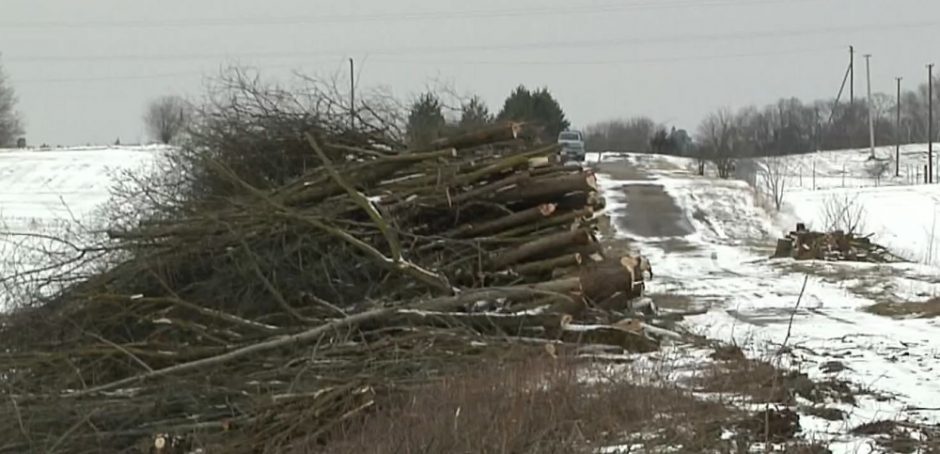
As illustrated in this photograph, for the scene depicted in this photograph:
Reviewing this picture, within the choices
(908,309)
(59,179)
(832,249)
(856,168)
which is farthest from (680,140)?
(908,309)

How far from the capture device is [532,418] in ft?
18.1

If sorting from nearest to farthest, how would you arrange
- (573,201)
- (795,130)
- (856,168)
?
1. (573,201)
2. (856,168)
3. (795,130)

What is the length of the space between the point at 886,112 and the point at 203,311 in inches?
3530

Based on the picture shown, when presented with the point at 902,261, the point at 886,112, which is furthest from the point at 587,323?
the point at 886,112

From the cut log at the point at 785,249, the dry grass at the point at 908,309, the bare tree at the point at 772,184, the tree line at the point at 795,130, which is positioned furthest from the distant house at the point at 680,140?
the dry grass at the point at 908,309

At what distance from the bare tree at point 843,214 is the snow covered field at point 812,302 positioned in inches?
22.9

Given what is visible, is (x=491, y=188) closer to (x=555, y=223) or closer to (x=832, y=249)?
(x=555, y=223)

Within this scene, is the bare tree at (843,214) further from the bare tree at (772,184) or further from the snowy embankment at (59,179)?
the snowy embankment at (59,179)

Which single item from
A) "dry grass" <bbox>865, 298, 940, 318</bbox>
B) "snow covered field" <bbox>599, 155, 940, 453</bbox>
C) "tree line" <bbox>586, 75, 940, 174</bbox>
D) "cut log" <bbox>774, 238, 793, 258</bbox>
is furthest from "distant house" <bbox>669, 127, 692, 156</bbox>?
"dry grass" <bbox>865, 298, 940, 318</bbox>

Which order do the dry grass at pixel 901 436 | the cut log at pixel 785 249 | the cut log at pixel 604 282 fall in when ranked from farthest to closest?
the cut log at pixel 785 249, the cut log at pixel 604 282, the dry grass at pixel 901 436

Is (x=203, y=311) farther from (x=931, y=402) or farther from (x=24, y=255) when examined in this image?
(x=931, y=402)

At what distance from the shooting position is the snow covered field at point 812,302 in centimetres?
656

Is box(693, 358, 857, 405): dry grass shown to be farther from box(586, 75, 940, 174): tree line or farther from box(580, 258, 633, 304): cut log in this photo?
box(586, 75, 940, 174): tree line

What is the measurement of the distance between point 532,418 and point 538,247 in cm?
364
